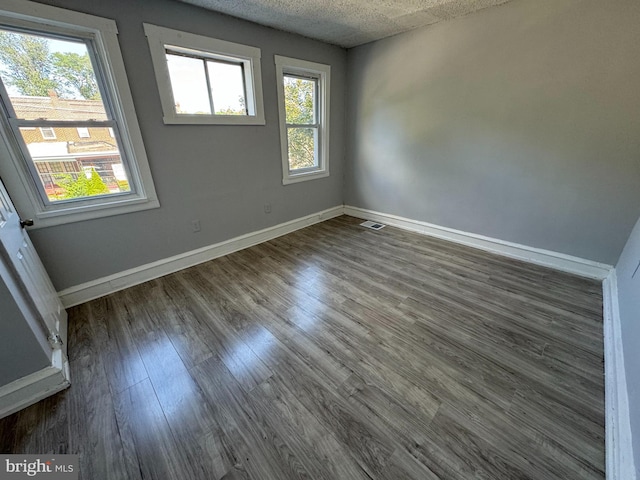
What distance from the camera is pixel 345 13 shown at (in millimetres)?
2465

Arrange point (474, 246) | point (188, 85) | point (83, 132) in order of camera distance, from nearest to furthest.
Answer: point (83, 132) → point (188, 85) → point (474, 246)

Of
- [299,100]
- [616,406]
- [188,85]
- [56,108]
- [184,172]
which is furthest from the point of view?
[299,100]

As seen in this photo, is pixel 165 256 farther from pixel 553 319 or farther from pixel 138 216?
pixel 553 319

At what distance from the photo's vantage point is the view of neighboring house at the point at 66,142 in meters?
1.80

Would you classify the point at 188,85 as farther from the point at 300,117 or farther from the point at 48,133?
the point at 300,117

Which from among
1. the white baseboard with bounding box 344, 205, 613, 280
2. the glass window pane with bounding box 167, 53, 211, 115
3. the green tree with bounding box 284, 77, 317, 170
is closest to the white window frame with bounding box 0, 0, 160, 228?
the glass window pane with bounding box 167, 53, 211, 115

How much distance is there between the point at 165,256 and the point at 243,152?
4.60 feet

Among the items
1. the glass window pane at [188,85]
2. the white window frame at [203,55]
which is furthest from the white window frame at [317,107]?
the glass window pane at [188,85]

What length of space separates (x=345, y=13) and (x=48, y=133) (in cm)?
274

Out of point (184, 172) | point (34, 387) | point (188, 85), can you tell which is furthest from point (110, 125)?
point (34, 387)

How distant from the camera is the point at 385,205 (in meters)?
3.84

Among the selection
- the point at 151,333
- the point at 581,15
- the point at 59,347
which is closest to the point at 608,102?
the point at 581,15

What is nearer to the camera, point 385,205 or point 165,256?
point 165,256

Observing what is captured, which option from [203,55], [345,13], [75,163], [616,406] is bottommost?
[616,406]
